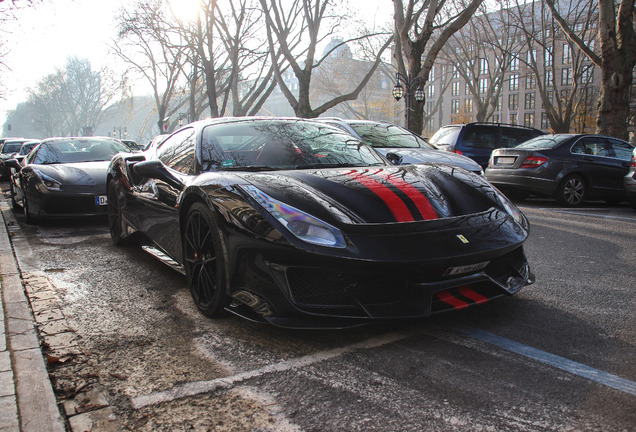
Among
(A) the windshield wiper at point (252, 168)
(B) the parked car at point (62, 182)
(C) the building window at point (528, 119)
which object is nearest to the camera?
(A) the windshield wiper at point (252, 168)

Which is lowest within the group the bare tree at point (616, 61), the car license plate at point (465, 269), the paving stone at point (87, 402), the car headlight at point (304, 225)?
the paving stone at point (87, 402)

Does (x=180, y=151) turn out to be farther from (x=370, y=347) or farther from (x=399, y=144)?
(x=399, y=144)

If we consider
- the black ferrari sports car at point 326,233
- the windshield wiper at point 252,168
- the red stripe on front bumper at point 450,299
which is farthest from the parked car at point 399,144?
the red stripe on front bumper at point 450,299

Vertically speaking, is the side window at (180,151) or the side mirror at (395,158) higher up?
the side window at (180,151)

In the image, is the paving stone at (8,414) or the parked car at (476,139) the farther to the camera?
the parked car at (476,139)

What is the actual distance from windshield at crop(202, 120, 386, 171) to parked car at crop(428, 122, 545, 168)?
8663 mm

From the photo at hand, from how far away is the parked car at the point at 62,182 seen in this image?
7.50 meters

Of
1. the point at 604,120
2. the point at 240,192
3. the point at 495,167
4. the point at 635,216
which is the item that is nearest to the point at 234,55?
the point at 604,120

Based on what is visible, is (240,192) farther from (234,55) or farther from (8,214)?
(234,55)

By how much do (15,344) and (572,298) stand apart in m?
3.42

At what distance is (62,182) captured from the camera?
7.57m

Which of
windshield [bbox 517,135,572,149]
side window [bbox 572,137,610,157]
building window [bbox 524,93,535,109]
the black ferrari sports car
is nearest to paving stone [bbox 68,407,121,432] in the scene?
the black ferrari sports car

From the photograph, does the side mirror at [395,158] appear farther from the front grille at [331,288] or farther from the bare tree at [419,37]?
the bare tree at [419,37]

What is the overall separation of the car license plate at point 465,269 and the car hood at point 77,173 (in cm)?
591
